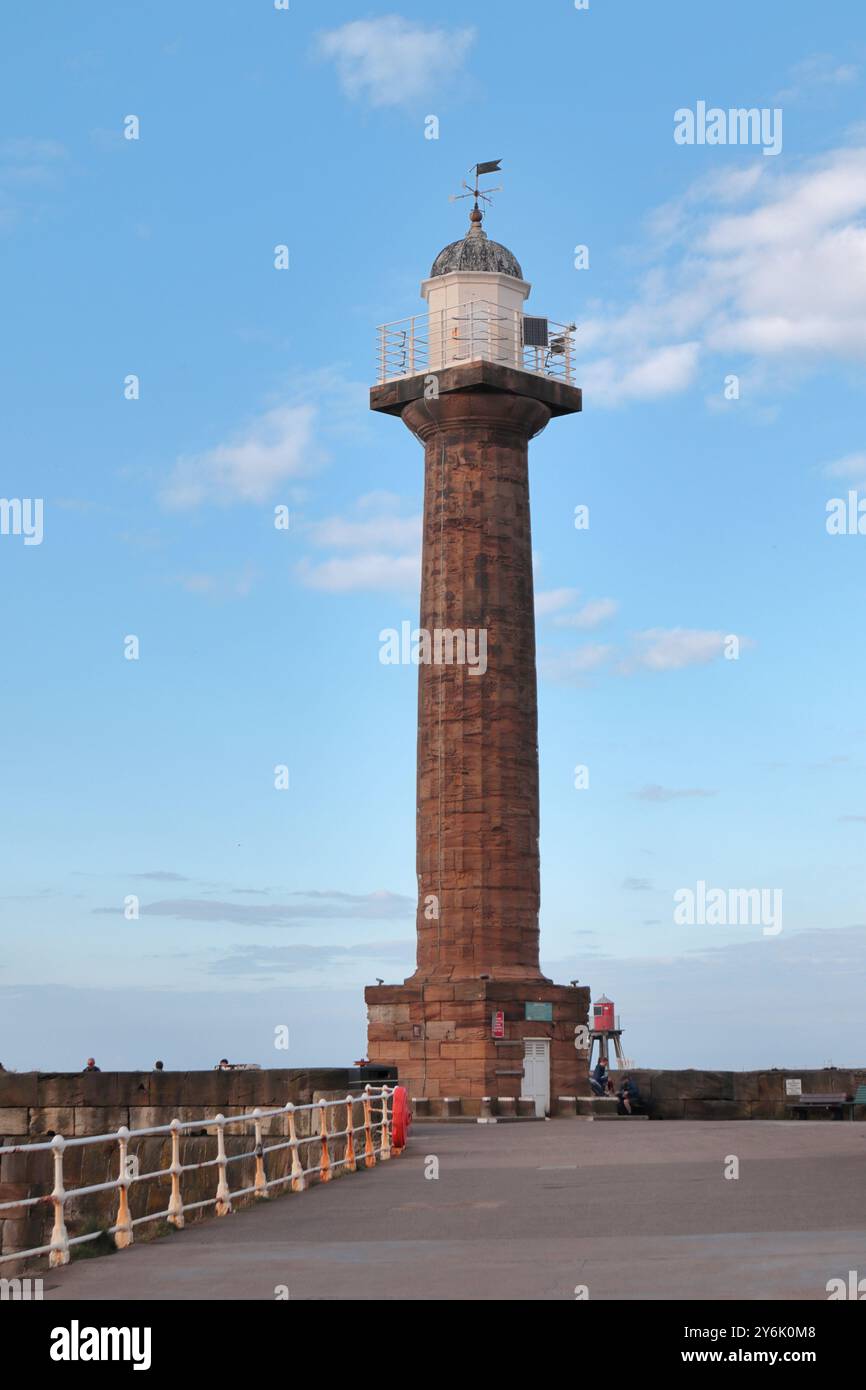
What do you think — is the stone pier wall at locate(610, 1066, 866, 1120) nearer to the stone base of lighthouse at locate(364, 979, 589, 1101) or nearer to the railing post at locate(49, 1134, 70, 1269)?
the stone base of lighthouse at locate(364, 979, 589, 1101)

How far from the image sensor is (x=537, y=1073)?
39.9 m

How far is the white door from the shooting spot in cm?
3962

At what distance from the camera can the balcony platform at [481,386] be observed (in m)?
41.3

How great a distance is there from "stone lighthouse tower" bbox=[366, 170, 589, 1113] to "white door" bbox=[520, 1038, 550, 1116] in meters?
0.04

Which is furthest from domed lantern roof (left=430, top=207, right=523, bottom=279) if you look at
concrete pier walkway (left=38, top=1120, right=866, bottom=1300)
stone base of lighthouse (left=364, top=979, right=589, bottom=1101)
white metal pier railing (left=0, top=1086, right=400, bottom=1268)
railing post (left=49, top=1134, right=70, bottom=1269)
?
railing post (left=49, top=1134, right=70, bottom=1269)

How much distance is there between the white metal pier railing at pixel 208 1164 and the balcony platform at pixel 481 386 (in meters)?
17.4

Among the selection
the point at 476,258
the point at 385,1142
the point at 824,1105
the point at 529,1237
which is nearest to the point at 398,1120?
the point at 385,1142

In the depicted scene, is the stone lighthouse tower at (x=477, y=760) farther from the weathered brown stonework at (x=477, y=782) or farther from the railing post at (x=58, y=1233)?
the railing post at (x=58, y=1233)

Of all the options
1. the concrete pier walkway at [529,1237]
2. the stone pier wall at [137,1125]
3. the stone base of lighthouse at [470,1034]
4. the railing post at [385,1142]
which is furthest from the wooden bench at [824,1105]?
the railing post at [385,1142]

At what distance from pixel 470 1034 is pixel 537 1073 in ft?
6.17

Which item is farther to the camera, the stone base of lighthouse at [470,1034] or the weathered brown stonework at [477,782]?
the weathered brown stonework at [477,782]
